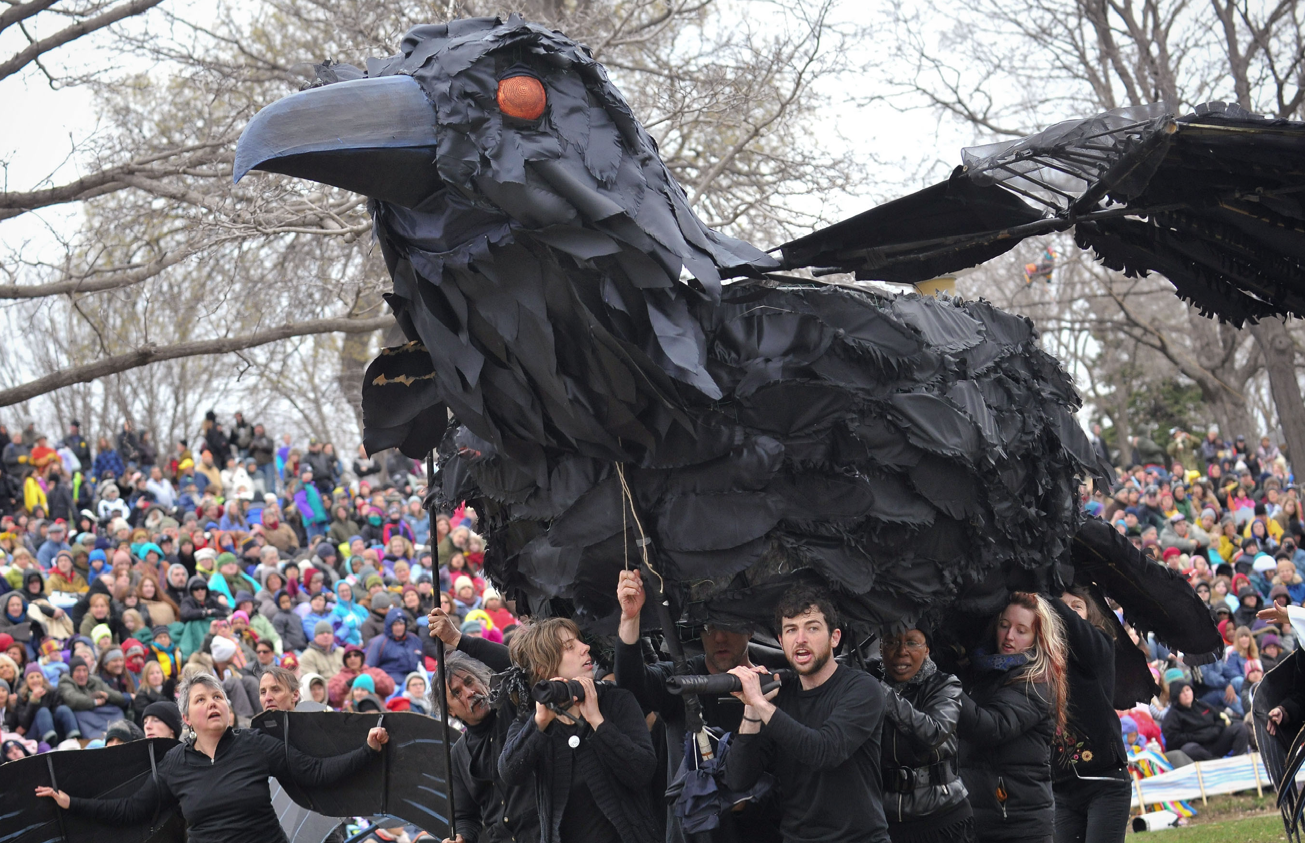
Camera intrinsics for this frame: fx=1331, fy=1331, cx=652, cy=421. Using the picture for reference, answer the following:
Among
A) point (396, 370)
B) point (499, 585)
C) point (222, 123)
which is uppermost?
point (222, 123)

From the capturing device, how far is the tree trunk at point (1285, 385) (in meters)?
15.6

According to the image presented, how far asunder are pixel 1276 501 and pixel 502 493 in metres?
14.5

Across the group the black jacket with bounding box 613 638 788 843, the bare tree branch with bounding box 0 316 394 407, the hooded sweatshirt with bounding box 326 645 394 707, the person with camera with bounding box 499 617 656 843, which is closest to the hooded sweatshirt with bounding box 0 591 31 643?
the bare tree branch with bounding box 0 316 394 407

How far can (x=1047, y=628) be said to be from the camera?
14.9 ft

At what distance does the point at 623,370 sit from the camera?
3.50 metres

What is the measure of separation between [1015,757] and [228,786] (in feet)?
9.07

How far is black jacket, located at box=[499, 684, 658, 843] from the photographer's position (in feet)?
13.0

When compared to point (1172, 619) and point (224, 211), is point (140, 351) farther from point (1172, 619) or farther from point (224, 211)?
point (1172, 619)

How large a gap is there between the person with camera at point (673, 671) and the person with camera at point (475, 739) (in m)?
0.61

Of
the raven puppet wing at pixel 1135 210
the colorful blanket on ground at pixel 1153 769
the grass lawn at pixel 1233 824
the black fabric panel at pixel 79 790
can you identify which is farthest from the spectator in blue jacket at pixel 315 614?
the raven puppet wing at pixel 1135 210

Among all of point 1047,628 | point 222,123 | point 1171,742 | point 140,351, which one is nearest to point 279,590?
point 140,351

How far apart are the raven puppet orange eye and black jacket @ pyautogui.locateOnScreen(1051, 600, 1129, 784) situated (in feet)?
9.23

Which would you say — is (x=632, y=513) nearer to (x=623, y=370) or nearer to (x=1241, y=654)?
(x=623, y=370)

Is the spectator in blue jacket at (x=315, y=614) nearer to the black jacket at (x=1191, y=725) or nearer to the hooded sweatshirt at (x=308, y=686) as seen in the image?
the hooded sweatshirt at (x=308, y=686)
